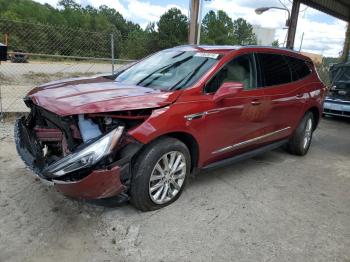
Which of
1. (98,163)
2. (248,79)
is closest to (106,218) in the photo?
(98,163)

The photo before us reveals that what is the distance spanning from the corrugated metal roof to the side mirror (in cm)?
1174

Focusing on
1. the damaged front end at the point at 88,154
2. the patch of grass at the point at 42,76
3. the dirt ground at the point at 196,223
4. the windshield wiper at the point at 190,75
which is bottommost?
the dirt ground at the point at 196,223

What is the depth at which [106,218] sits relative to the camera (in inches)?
141

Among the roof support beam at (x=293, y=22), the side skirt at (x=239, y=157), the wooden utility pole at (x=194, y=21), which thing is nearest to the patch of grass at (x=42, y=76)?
the wooden utility pole at (x=194, y=21)

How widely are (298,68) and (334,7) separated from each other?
41.5 ft

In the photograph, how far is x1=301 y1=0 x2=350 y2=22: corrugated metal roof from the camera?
48.0ft

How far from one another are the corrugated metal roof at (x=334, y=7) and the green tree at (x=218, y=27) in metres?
45.3

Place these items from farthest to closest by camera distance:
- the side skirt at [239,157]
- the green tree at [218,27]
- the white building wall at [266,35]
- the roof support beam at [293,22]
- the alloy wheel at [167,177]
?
the green tree at [218,27] → the white building wall at [266,35] → the roof support beam at [293,22] → the side skirt at [239,157] → the alloy wheel at [167,177]

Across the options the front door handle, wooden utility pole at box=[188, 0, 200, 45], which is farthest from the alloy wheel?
wooden utility pole at box=[188, 0, 200, 45]

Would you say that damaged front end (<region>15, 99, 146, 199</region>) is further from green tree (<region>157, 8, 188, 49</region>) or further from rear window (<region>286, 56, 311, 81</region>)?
green tree (<region>157, 8, 188, 49</region>)

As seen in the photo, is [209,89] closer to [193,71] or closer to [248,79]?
[193,71]

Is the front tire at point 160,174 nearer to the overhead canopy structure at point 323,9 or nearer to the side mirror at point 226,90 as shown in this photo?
the side mirror at point 226,90

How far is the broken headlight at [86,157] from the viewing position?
9.96 ft

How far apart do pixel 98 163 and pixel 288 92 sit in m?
3.25
